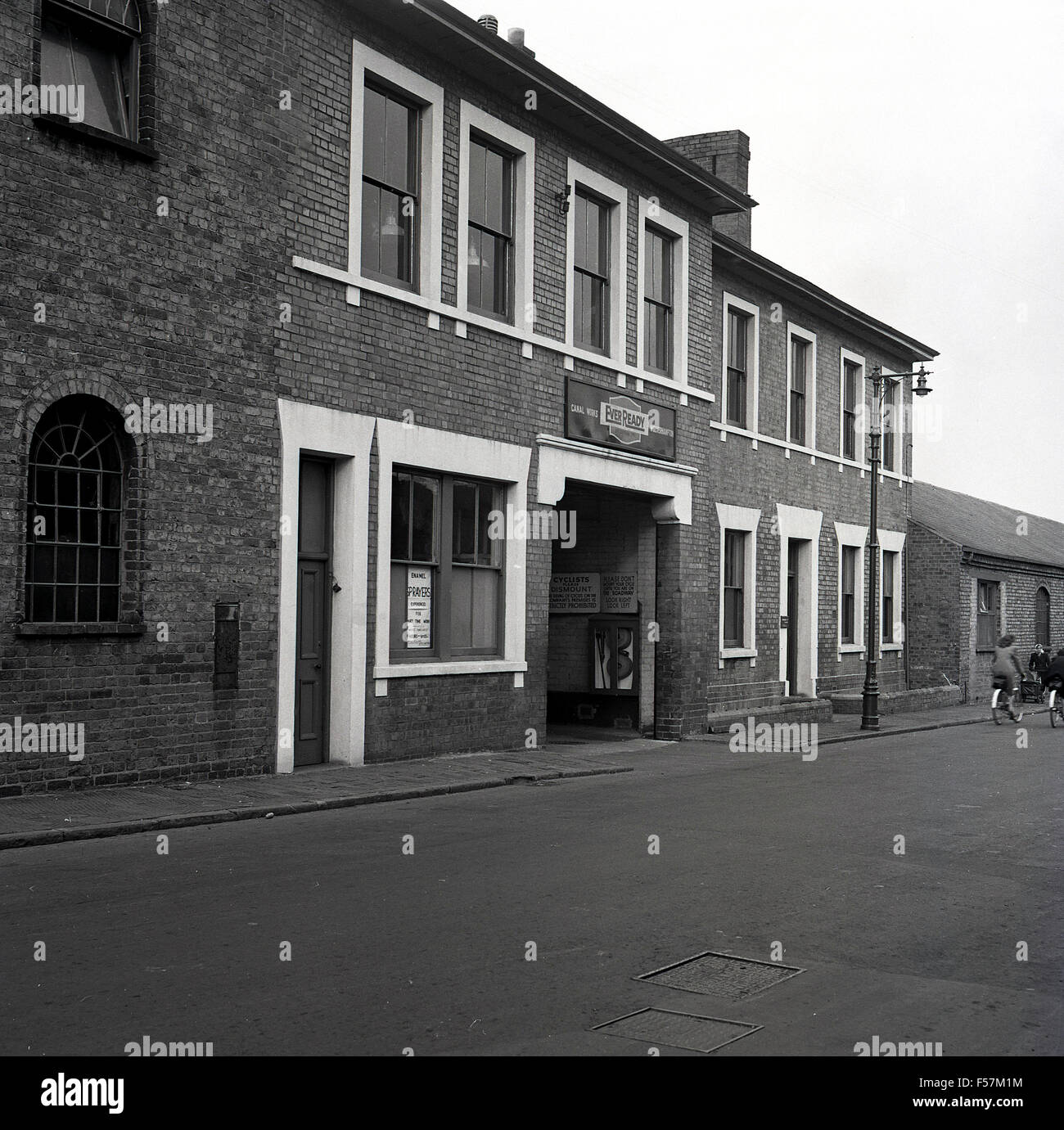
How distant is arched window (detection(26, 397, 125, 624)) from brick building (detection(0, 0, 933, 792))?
0.03m

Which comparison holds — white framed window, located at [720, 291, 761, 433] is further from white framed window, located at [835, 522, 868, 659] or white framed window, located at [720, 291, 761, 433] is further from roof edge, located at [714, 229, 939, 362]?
white framed window, located at [835, 522, 868, 659]

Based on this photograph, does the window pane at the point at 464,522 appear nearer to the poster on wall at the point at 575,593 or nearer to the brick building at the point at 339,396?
the brick building at the point at 339,396

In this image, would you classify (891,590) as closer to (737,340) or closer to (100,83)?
(737,340)

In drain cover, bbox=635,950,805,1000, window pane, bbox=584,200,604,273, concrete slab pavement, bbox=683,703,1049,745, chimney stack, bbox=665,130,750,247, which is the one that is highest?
chimney stack, bbox=665,130,750,247

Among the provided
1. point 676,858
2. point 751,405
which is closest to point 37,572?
point 676,858

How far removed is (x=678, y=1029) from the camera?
5309mm

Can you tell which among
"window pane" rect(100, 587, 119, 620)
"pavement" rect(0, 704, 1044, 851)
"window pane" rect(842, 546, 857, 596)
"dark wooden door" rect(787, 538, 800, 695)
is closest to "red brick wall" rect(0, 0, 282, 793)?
"window pane" rect(100, 587, 119, 620)

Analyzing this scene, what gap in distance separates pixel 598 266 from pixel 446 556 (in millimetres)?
5468

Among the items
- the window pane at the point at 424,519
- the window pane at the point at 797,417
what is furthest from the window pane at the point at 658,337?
the window pane at the point at 797,417

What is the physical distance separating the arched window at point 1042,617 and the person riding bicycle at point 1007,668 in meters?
12.2

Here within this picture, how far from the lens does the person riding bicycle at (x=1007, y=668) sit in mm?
24781

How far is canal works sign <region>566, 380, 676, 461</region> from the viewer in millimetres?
18000

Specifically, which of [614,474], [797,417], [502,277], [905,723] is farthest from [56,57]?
[905,723]

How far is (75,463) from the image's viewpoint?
37.9ft
